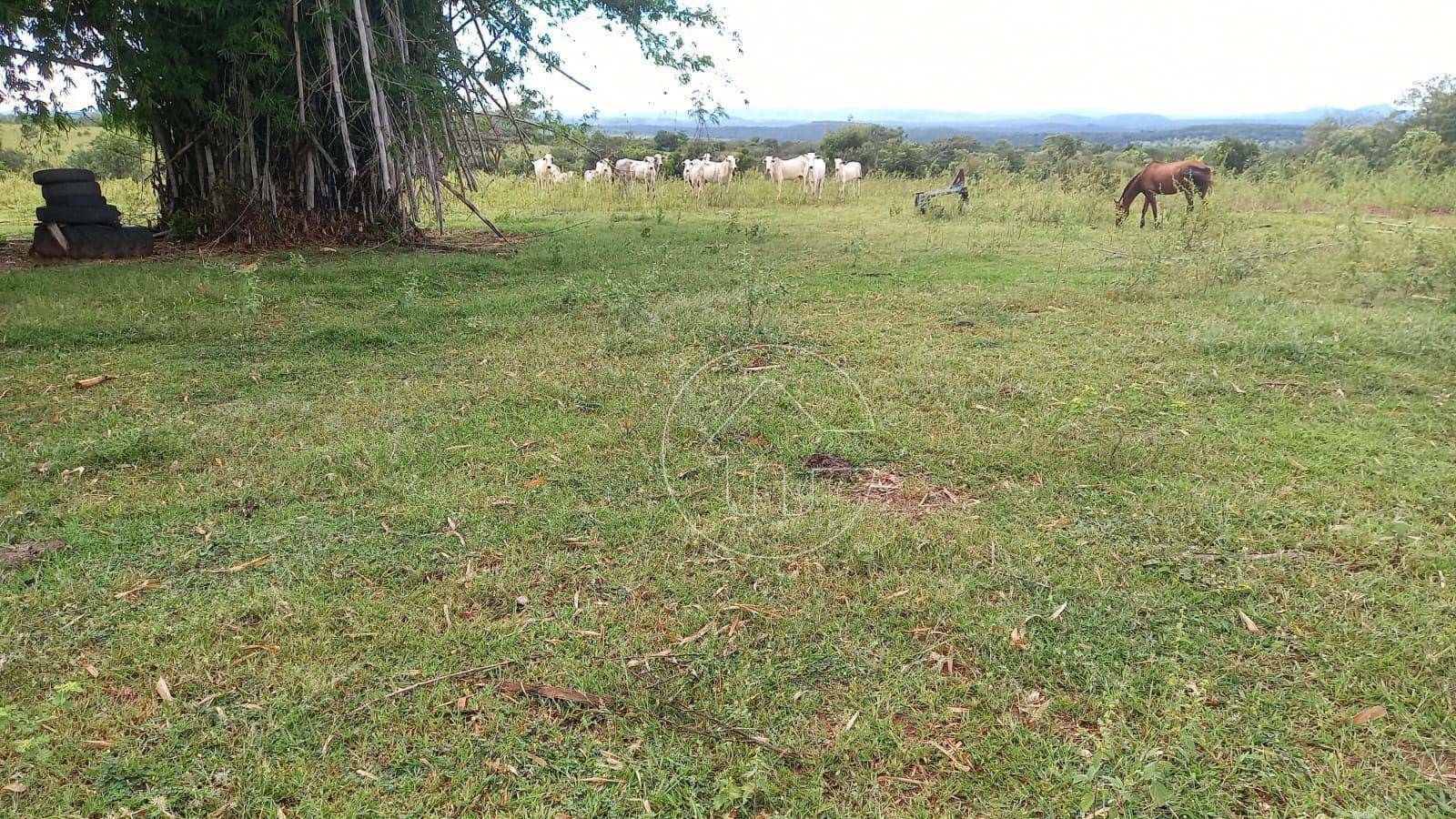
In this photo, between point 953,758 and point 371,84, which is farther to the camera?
point 371,84

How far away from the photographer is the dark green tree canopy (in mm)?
6887

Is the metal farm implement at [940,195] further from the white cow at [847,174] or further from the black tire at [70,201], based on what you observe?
the black tire at [70,201]

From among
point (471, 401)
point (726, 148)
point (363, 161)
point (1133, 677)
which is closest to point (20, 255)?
point (363, 161)

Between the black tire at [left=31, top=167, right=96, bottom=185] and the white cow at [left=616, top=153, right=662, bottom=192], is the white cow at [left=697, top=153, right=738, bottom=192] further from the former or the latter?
the black tire at [left=31, top=167, right=96, bottom=185]

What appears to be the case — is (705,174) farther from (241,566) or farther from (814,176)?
(241,566)

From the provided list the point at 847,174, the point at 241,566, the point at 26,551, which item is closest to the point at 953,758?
the point at 241,566

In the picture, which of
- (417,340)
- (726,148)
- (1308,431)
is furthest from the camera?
(726,148)

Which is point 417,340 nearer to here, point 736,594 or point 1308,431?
point 736,594

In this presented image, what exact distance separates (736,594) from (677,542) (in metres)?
0.36

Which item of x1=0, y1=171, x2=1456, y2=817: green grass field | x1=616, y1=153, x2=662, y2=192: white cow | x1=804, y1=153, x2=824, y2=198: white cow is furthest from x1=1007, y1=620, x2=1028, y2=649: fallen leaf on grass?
x1=616, y1=153, x2=662, y2=192: white cow

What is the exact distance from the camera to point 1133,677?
2094 mm

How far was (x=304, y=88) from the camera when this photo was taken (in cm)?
763

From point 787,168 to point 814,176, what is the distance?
2.50 feet
